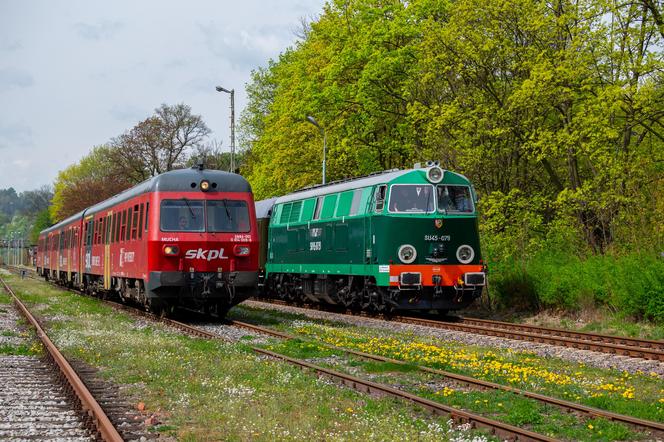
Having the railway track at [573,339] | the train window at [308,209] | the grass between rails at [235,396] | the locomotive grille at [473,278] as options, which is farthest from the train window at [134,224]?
the locomotive grille at [473,278]

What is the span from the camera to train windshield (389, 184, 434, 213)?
2062 cm

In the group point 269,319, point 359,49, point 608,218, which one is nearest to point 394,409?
point 269,319

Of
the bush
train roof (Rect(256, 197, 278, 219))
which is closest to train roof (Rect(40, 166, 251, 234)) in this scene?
the bush

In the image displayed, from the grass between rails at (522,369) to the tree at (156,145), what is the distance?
190ft

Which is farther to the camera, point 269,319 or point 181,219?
point 269,319

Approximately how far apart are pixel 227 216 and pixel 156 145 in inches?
2188

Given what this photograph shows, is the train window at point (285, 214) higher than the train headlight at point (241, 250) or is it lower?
higher

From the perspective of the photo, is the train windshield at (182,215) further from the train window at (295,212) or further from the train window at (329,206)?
the train window at (295,212)

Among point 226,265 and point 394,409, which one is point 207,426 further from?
point 226,265

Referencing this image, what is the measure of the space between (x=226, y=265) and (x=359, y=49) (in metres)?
18.6

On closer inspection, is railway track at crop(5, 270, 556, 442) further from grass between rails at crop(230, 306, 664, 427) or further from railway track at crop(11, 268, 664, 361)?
railway track at crop(11, 268, 664, 361)

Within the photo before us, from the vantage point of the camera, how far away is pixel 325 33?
128 ft

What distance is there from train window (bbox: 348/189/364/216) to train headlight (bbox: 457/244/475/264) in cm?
290

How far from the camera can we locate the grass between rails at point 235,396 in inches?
319
